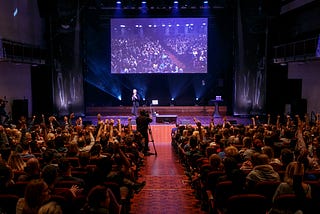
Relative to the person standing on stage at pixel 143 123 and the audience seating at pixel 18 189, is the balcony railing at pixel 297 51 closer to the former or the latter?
the person standing on stage at pixel 143 123

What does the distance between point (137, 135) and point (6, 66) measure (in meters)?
10.4

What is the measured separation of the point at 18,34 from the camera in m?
19.2

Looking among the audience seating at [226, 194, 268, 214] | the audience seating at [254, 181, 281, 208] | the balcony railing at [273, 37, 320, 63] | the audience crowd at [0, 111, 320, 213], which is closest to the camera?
the audience crowd at [0, 111, 320, 213]

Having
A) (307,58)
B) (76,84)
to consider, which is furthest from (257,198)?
(76,84)

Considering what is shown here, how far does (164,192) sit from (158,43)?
52.7ft

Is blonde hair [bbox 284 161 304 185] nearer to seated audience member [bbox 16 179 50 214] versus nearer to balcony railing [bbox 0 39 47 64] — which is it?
seated audience member [bbox 16 179 50 214]

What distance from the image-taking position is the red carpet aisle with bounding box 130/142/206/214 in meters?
A: 6.89

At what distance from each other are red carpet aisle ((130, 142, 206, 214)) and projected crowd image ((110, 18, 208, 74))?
1230cm

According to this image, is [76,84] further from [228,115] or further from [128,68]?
[228,115]

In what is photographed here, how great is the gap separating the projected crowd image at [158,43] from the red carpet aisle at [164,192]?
12301 millimetres

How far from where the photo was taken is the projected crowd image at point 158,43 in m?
23.2

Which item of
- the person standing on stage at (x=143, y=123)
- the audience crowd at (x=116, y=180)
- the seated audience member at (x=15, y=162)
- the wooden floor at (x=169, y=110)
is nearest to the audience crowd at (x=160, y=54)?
the wooden floor at (x=169, y=110)

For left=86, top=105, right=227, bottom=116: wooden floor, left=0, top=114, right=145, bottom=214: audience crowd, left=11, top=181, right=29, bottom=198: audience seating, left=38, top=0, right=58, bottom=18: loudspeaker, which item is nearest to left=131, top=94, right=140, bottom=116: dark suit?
left=86, top=105, right=227, bottom=116: wooden floor

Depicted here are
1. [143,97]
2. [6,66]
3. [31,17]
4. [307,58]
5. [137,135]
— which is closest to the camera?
[137,135]
